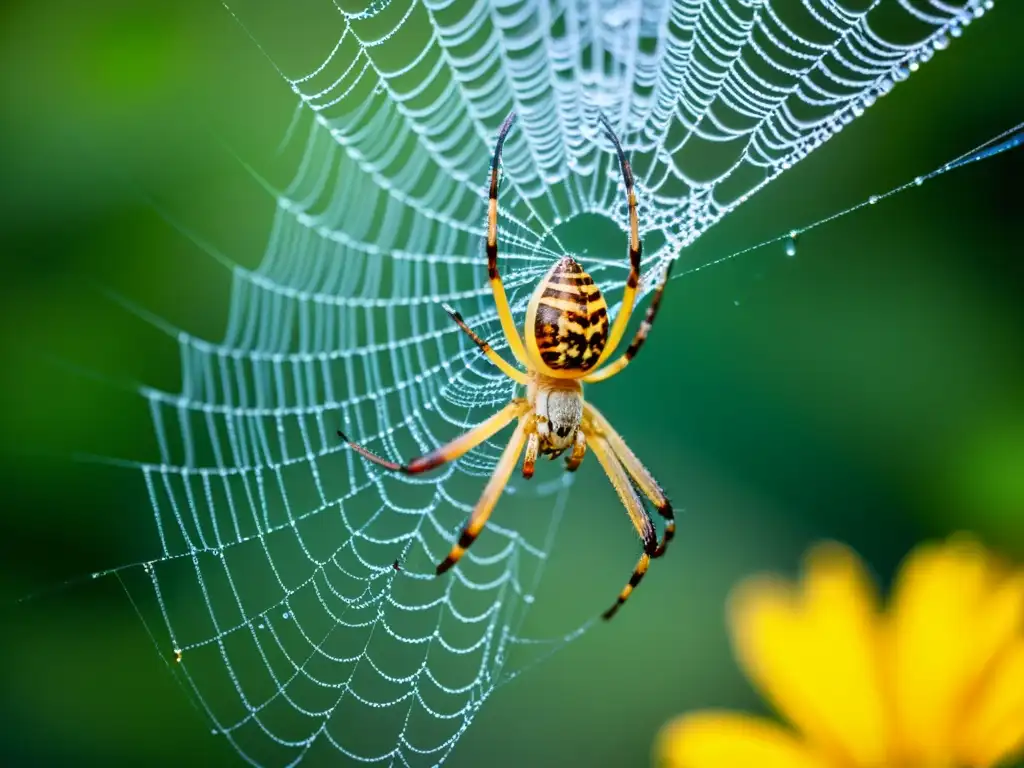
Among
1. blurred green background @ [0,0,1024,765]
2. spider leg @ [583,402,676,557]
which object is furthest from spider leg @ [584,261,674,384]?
blurred green background @ [0,0,1024,765]

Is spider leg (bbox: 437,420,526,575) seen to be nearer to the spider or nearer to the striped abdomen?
the spider

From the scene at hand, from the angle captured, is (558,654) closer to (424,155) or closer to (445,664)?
(445,664)

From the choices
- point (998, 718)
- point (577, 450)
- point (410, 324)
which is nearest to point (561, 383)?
point (577, 450)

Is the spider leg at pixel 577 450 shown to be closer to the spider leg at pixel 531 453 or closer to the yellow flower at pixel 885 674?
the spider leg at pixel 531 453

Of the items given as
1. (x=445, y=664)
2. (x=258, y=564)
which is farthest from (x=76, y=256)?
(x=445, y=664)

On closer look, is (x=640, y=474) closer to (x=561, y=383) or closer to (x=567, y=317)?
(x=561, y=383)

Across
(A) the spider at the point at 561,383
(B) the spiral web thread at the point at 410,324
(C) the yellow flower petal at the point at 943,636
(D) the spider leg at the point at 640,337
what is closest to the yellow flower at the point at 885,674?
(C) the yellow flower petal at the point at 943,636
